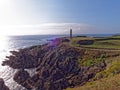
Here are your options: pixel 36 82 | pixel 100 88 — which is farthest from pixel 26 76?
pixel 100 88

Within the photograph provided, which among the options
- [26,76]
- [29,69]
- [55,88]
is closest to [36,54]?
[29,69]

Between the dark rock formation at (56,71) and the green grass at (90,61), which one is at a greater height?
the green grass at (90,61)

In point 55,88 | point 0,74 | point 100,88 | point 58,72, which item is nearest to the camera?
point 100,88

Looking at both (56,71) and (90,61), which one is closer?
(56,71)

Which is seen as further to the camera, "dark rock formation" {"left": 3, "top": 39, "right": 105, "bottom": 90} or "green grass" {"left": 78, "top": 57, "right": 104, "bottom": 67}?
"green grass" {"left": 78, "top": 57, "right": 104, "bottom": 67}

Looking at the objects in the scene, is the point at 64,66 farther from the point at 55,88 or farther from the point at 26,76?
the point at 55,88

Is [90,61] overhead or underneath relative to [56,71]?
overhead

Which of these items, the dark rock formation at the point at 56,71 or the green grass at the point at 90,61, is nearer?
the dark rock formation at the point at 56,71

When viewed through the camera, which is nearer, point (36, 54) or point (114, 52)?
point (114, 52)

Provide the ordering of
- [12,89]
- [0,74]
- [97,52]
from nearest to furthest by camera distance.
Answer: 1. [12,89]
2. [97,52]
3. [0,74]

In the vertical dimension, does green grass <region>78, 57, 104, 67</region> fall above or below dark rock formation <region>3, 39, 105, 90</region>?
above

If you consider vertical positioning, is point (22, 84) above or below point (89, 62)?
below
